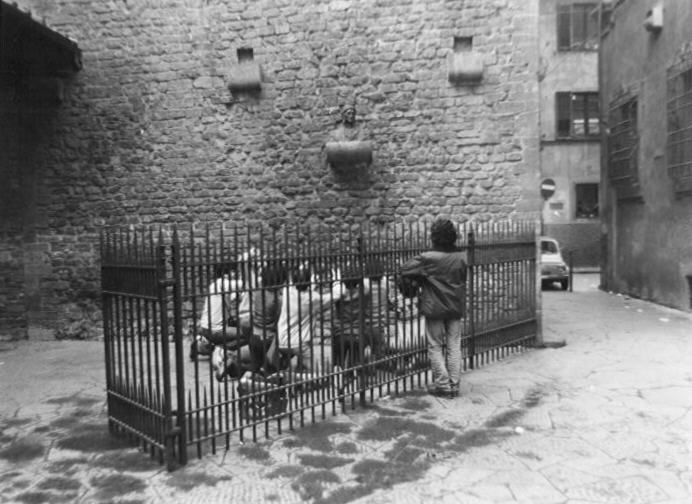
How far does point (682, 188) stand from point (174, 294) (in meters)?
10.0

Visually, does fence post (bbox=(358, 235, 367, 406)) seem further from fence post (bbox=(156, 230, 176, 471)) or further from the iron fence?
fence post (bbox=(156, 230, 176, 471))

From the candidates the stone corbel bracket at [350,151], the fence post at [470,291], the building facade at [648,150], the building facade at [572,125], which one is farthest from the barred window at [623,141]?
the building facade at [572,125]

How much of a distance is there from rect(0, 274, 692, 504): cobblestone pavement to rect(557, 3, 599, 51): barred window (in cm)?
1961

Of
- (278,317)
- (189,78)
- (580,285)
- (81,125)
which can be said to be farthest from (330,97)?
(580,285)

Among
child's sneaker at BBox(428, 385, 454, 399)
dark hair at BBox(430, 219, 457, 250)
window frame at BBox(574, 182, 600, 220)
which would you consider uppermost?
window frame at BBox(574, 182, 600, 220)

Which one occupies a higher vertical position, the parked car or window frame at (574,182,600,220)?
window frame at (574,182,600,220)

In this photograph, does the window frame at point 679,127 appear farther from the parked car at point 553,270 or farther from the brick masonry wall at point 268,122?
the parked car at point 553,270

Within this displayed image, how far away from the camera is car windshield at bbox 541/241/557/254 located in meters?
17.1

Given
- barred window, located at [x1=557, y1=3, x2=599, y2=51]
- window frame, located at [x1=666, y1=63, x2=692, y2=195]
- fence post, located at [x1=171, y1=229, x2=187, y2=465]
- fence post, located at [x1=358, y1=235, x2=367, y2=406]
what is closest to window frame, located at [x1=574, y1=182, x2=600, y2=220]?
barred window, located at [x1=557, y1=3, x2=599, y2=51]

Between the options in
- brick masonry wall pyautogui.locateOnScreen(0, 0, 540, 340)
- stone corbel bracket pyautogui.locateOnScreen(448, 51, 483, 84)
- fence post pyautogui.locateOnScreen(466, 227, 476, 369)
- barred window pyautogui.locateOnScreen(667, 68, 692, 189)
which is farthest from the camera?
barred window pyautogui.locateOnScreen(667, 68, 692, 189)

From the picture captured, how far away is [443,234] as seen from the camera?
19.3 ft

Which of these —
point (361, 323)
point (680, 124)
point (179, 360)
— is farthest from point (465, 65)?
point (179, 360)

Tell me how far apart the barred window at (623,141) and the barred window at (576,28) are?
1016 cm

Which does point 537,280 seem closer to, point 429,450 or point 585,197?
point 429,450
